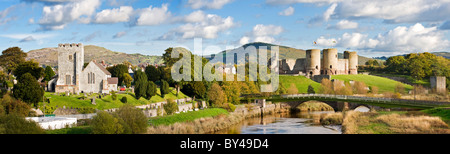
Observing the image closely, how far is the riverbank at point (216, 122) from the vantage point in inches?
1453

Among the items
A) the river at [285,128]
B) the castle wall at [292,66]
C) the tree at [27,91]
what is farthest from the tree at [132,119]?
the castle wall at [292,66]

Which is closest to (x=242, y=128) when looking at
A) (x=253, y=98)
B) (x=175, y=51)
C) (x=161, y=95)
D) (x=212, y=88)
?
(x=212, y=88)

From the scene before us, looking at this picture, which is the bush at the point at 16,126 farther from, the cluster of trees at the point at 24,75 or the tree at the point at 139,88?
the tree at the point at 139,88

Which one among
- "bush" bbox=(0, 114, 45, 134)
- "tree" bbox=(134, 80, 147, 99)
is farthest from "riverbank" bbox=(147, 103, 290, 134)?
"tree" bbox=(134, 80, 147, 99)

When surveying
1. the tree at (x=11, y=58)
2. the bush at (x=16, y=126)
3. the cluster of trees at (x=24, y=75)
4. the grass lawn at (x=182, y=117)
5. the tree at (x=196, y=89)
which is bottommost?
the grass lawn at (x=182, y=117)

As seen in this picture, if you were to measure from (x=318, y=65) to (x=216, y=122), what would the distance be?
2661 inches

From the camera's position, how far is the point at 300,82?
A: 97438 millimetres

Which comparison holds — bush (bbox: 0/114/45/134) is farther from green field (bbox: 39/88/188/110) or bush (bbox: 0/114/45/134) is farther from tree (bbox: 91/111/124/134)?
green field (bbox: 39/88/188/110)

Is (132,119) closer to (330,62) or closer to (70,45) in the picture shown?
(70,45)

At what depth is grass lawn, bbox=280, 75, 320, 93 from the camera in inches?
3652

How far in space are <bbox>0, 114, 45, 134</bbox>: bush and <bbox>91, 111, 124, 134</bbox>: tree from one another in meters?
3.31

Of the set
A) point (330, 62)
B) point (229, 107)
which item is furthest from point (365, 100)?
point (330, 62)

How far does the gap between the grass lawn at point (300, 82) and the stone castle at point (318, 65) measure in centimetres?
546
